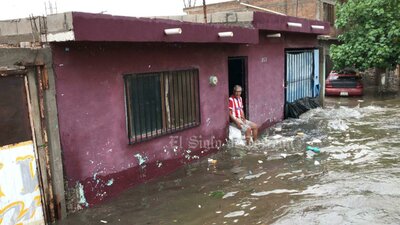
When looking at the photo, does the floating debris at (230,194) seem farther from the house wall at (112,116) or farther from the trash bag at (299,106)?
the trash bag at (299,106)

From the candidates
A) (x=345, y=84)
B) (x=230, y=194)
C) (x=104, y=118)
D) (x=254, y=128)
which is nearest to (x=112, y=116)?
(x=104, y=118)

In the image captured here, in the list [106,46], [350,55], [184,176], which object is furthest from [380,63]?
[106,46]

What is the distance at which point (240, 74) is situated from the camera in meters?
10.5

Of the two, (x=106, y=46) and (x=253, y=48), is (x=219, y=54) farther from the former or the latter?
(x=106, y=46)

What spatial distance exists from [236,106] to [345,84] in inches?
456

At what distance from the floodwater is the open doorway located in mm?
1295

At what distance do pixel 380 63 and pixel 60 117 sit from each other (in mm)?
16515

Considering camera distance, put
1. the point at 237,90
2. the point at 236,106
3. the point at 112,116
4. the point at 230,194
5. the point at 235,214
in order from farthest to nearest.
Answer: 1. the point at 236,106
2. the point at 237,90
3. the point at 230,194
4. the point at 112,116
5. the point at 235,214

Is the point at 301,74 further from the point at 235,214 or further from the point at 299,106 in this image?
the point at 235,214

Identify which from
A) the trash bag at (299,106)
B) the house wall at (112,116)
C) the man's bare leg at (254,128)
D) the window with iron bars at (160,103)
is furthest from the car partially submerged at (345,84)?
the window with iron bars at (160,103)

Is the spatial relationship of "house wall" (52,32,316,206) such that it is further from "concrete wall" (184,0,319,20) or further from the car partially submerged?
"concrete wall" (184,0,319,20)

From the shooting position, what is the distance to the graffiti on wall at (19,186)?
4617mm

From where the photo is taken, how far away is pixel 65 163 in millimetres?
5328

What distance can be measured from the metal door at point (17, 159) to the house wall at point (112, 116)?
47 centimetres
